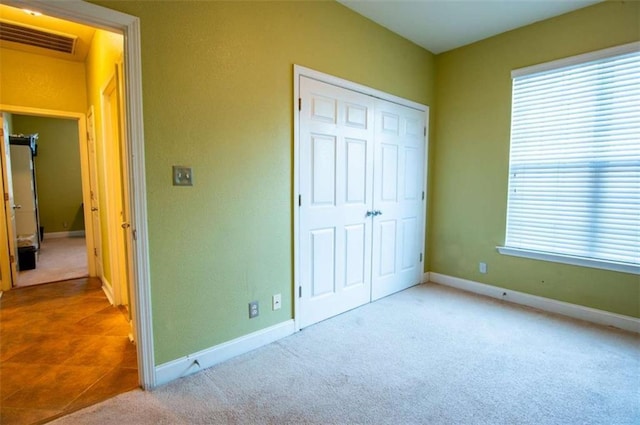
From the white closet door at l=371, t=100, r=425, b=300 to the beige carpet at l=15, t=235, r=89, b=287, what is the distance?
3.87 meters

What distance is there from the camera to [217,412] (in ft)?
5.59

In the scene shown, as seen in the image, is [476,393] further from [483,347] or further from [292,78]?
[292,78]

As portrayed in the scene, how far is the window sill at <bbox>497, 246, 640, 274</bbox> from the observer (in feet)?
8.70

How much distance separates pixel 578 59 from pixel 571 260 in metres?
1.78

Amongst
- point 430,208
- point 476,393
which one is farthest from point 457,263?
point 476,393

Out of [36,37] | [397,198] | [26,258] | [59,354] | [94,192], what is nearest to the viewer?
[59,354]

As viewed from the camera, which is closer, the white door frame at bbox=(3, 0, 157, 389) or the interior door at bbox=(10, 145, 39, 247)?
the white door frame at bbox=(3, 0, 157, 389)

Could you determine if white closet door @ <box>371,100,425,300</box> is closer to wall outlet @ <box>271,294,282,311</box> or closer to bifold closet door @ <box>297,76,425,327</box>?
bifold closet door @ <box>297,76,425,327</box>

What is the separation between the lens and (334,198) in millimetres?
2832

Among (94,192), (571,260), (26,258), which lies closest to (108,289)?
(94,192)

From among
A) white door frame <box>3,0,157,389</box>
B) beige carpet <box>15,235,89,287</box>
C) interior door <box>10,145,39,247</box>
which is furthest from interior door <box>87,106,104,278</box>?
white door frame <box>3,0,157,389</box>

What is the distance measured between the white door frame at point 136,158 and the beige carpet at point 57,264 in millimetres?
3070

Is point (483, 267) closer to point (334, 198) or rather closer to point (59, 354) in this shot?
point (334, 198)

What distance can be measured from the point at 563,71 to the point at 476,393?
9.44 ft
